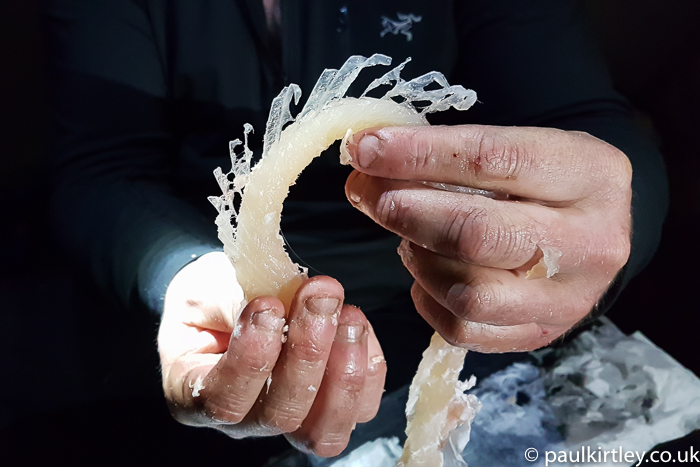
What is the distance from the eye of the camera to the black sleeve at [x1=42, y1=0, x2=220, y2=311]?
799 mm

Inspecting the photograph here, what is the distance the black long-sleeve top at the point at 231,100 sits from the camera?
0.78m

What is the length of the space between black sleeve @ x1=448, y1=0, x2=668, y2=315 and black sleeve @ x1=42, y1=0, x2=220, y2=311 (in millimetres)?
623

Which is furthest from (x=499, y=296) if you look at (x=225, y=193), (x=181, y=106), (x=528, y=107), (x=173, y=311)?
(x=181, y=106)

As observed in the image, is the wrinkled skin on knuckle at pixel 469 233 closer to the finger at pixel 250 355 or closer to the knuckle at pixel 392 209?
the knuckle at pixel 392 209

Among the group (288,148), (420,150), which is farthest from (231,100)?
(420,150)

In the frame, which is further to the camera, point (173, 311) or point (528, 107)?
point (528, 107)

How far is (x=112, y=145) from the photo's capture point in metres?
0.89

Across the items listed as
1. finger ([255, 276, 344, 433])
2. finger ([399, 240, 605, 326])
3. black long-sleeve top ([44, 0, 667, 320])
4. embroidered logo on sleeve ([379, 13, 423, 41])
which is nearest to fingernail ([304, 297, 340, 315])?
finger ([255, 276, 344, 433])

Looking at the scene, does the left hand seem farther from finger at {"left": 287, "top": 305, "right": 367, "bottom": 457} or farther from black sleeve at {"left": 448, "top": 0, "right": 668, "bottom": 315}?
black sleeve at {"left": 448, "top": 0, "right": 668, "bottom": 315}

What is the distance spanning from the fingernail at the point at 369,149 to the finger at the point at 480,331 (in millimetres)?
198

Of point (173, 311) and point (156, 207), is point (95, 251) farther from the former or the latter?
point (173, 311)

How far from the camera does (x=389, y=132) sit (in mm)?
380

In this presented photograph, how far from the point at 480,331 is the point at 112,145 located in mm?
809

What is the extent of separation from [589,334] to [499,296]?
0.63m
